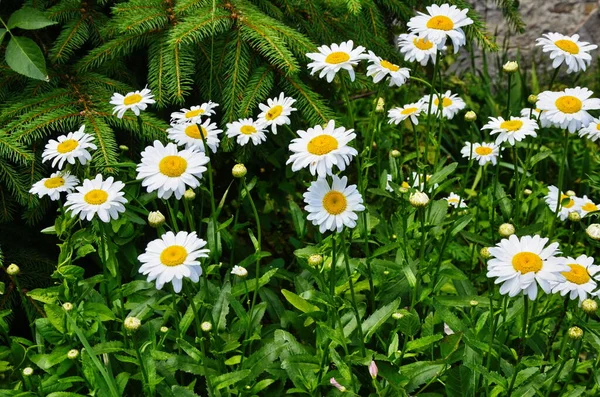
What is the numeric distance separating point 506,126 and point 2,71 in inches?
53.3

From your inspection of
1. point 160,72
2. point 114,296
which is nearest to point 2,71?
point 160,72

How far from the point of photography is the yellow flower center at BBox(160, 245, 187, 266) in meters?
1.32

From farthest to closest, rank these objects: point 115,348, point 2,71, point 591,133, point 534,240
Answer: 1. point 2,71
2. point 591,133
3. point 115,348
4. point 534,240

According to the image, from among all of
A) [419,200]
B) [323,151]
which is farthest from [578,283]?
[323,151]

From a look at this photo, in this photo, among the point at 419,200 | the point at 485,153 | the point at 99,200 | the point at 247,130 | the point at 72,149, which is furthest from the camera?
the point at 485,153

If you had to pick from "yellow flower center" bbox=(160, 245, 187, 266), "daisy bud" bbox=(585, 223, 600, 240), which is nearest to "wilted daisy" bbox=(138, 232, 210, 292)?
"yellow flower center" bbox=(160, 245, 187, 266)

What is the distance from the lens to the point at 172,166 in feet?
4.71

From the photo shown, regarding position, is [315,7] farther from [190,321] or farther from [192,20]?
[190,321]

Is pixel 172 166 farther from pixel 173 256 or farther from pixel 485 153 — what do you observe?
pixel 485 153

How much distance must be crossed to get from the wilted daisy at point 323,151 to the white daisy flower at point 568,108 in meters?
0.49

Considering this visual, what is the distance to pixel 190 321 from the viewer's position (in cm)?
166

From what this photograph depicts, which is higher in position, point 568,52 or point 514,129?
point 568,52

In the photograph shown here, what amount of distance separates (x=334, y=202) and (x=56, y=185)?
0.68 meters

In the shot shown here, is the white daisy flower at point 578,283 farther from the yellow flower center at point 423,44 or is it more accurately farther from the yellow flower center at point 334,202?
the yellow flower center at point 423,44
